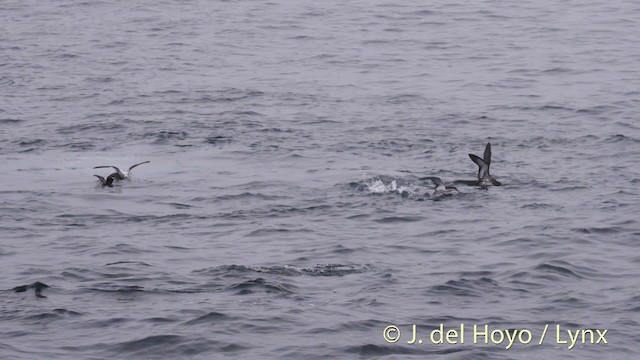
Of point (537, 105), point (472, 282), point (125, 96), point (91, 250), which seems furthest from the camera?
point (125, 96)

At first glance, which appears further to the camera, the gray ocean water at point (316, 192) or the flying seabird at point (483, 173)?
the flying seabird at point (483, 173)

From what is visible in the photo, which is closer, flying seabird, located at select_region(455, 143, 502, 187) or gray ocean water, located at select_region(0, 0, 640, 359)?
gray ocean water, located at select_region(0, 0, 640, 359)

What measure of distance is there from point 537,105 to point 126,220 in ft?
42.5

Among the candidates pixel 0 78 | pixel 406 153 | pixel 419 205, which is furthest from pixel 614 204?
pixel 0 78

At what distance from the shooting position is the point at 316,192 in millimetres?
22844

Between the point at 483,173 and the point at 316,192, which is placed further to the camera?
the point at 316,192

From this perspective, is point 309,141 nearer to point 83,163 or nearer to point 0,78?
point 83,163

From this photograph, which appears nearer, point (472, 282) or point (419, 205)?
point (472, 282)

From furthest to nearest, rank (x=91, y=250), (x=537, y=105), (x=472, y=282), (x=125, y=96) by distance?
(x=125, y=96) < (x=537, y=105) < (x=91, y=250) < (x=472, y=282)

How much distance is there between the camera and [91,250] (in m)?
19.3

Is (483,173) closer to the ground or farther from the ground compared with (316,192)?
farther from the ground

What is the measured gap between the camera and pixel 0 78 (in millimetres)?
35656

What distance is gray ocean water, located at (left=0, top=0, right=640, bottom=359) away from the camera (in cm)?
1563

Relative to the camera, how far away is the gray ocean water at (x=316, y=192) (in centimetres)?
1563
